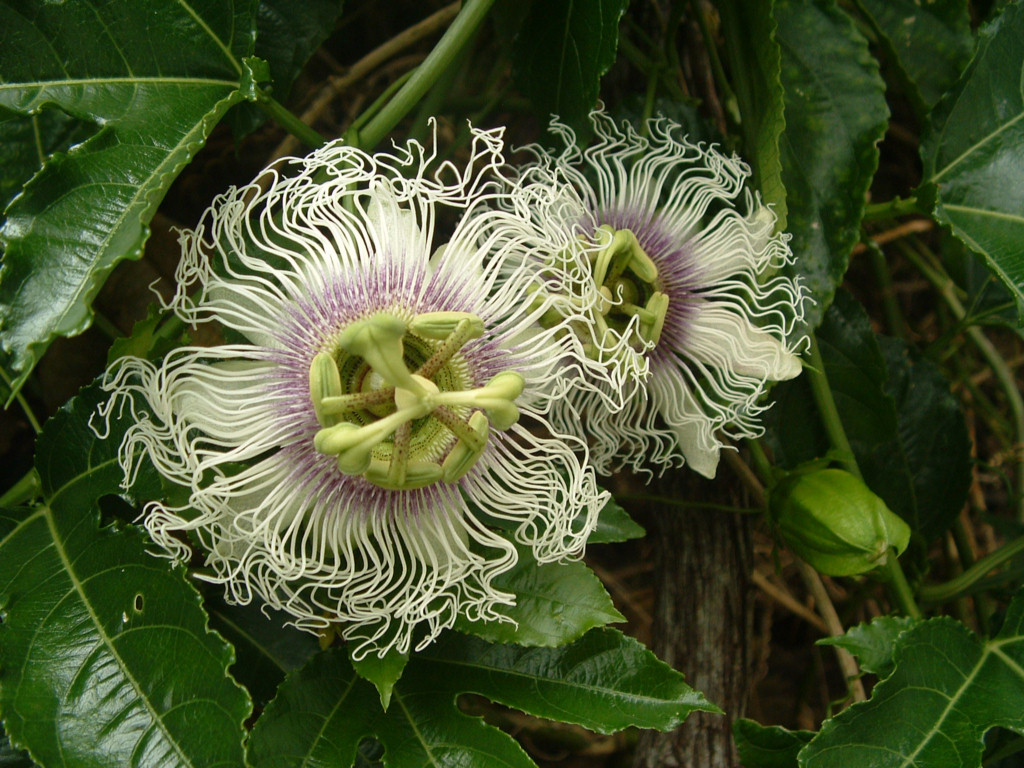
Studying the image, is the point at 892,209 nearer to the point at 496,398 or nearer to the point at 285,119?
the point at 496,398

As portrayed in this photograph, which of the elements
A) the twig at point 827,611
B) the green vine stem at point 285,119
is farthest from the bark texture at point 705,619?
the green vine stem at point 285,119

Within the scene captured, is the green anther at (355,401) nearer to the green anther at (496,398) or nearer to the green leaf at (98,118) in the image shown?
the green anther at (496,398)

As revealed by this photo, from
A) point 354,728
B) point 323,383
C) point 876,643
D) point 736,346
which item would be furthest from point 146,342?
point 876,643

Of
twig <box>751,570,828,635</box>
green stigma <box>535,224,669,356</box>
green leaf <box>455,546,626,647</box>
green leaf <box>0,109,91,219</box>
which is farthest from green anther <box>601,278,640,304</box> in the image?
twig <box>751,570,828,635</box>

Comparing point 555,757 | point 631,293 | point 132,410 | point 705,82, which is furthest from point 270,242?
point 555,757

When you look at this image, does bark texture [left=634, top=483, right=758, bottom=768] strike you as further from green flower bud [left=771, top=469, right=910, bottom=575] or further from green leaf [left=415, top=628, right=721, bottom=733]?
green leaf [left=415, top=628, right=721, bottom=733]
